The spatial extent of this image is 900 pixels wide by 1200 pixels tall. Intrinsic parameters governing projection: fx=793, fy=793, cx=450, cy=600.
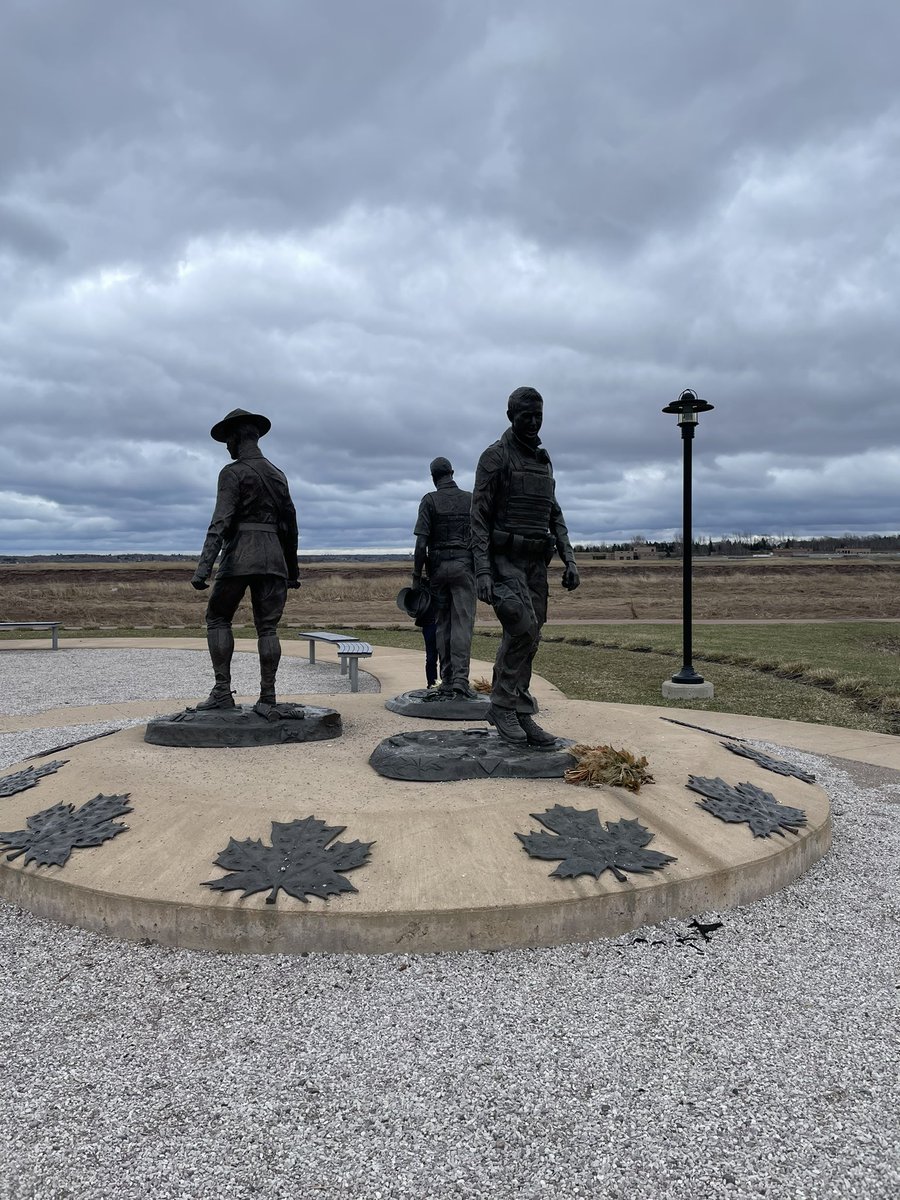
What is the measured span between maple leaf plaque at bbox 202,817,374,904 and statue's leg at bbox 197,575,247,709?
7.67ft

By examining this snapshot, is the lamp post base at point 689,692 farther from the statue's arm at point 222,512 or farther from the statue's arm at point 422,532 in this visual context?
the statue's arm at point 222,512

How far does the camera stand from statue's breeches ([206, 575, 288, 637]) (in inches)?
243

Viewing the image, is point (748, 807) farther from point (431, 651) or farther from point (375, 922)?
point (431, 651)

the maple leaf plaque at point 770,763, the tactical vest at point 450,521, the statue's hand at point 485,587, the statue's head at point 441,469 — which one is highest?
the statue's head at point 441,469

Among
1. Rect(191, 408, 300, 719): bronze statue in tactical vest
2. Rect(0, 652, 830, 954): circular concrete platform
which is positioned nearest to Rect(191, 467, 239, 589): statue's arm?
Rect(191, 408, 300, 719): bronze statue in tactical vest

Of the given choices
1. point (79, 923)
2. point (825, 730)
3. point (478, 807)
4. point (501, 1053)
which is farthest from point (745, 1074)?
point (825, 730)

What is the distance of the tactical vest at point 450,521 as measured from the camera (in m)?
7.75

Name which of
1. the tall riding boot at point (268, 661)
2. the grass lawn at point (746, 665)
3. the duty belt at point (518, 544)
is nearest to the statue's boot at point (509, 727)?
the duty belt at point (518, 544)

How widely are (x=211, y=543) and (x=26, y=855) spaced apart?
258 cm

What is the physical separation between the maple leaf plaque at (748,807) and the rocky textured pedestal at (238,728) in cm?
287

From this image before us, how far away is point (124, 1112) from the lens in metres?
2.55

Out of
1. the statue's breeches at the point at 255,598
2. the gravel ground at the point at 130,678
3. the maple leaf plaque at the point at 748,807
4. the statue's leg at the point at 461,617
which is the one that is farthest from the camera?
the gravel ground at the point at 130,678

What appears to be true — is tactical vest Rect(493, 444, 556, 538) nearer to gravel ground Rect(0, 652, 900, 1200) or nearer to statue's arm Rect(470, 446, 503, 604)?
statue's arm Rect(470, 446, 503, 604)

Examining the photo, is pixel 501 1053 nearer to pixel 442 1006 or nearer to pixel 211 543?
pixel 442 1006
